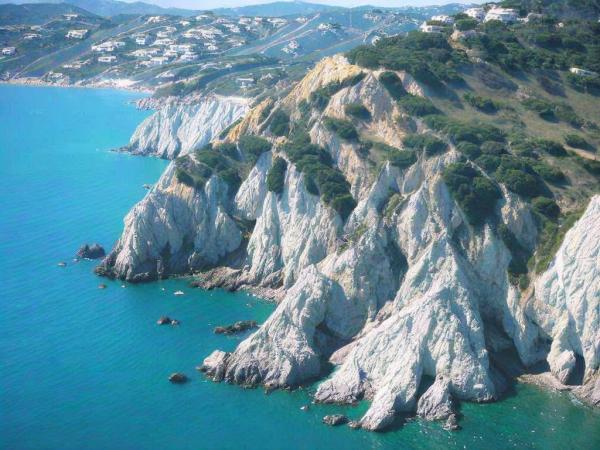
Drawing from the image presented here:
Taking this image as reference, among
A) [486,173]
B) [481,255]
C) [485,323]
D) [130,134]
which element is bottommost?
[130,134]

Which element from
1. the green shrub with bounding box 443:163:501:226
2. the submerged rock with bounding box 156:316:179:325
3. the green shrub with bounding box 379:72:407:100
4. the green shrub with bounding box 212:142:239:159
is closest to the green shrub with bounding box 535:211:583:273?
the green shrub with bounding box 443:163:501:226

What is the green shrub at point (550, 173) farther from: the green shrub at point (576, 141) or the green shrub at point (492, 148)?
the green shrub at point (576, 141)

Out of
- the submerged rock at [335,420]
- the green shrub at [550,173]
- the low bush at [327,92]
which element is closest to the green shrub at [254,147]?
the low bush at [327,92]

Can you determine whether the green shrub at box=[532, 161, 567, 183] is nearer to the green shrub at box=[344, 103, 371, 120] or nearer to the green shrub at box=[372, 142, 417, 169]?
the green shrub at box=[372, 142, 417, 169]

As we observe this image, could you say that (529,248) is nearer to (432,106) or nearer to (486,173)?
(486,173)

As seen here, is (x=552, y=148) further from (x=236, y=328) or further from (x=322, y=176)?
(x=236, y=328)

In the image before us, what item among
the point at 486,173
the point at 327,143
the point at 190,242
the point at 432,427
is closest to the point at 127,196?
the point at 190,242
